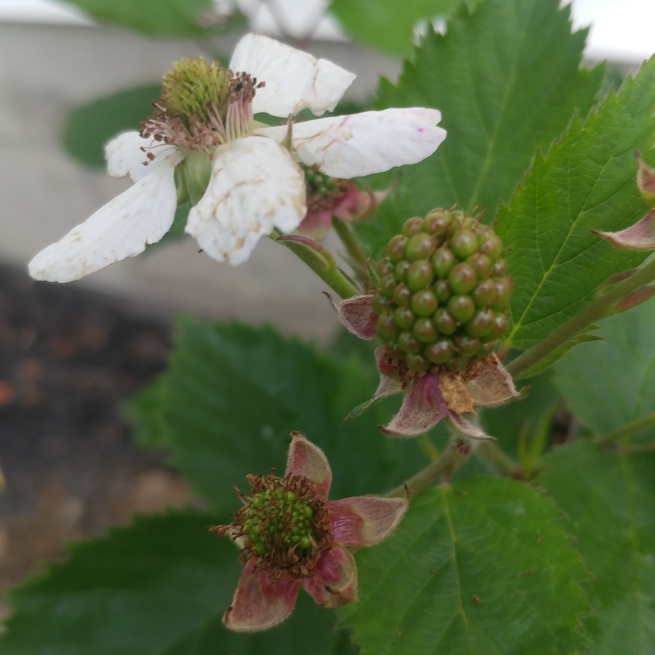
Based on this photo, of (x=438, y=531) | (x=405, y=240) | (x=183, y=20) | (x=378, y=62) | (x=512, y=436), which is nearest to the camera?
(x=405, y=240)

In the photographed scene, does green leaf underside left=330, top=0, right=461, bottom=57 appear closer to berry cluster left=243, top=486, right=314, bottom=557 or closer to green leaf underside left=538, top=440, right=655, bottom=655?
green leaf underside left=538, top=440, right=655, bottom=655

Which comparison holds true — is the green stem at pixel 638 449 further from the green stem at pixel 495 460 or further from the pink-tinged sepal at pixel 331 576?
the pink-tinged sepal at pixel 331 576

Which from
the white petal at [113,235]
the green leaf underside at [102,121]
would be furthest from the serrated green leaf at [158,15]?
the white petal at [113,235]

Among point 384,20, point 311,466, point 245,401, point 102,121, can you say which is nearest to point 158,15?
point 102,121

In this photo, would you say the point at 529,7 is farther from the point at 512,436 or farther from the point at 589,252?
the point at 512,436

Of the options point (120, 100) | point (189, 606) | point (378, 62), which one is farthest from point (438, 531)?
point (378, 62)

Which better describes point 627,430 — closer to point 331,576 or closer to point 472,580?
point 472,580
